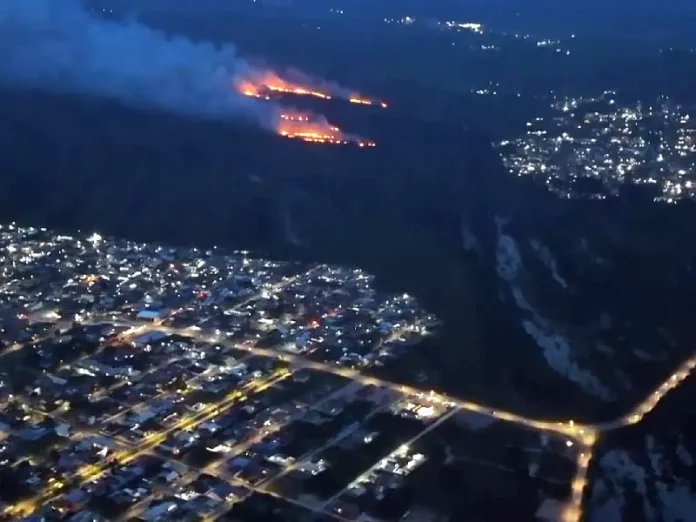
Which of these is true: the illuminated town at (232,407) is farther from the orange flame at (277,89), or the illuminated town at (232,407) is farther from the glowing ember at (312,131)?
the orange flame at (277,89)

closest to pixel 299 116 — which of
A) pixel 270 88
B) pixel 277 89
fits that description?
pixel 277 89

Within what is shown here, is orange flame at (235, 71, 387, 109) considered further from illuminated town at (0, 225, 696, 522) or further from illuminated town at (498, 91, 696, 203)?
illuminated town at (0, 225, 696, 522)

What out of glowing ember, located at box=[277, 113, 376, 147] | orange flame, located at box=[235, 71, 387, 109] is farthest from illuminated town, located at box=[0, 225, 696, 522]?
orange flame, located at box=[235, 71, 387, 109]

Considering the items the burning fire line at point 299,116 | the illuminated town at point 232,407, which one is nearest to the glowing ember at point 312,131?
the burning fire line at point 299,116

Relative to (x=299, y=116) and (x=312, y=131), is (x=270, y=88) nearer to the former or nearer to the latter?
(x=299, y=116)

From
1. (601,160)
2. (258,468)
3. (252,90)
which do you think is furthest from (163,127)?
(258,468)

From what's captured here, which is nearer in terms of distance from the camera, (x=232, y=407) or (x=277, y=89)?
(x=232, y=407)

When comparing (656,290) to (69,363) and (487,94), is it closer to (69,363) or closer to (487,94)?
(69,363)
